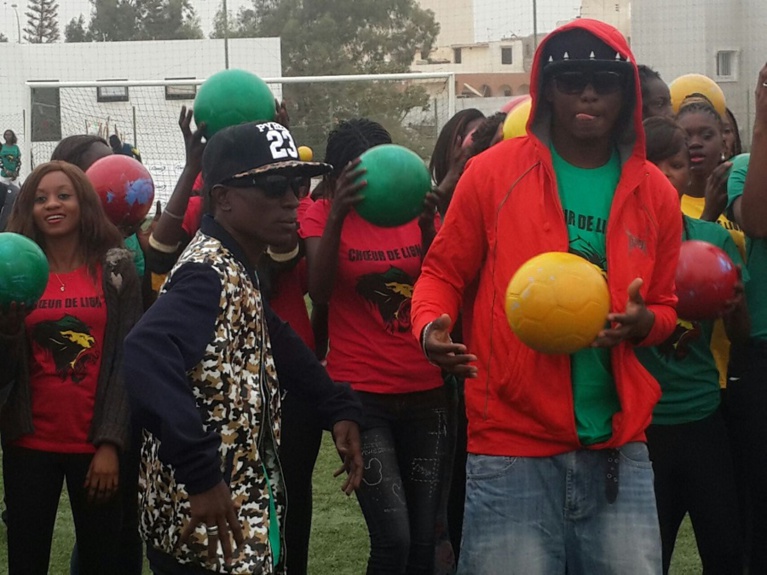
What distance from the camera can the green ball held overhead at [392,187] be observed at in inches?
188

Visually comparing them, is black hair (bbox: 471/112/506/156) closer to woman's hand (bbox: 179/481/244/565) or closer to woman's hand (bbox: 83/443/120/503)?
woman's hand (bbox: 83/443/120/503)

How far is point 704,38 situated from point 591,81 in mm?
24926

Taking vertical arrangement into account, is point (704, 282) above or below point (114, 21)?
below

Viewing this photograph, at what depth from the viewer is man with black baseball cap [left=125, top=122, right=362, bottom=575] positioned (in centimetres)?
325

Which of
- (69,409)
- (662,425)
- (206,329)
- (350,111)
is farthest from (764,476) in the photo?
(350,111)

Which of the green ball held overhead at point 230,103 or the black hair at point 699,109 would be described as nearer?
the green ball held overhead at point 230,103

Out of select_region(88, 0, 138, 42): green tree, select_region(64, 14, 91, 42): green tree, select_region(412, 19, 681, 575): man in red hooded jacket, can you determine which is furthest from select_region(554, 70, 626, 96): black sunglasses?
select_region(64, 14, 91, 42): green tree

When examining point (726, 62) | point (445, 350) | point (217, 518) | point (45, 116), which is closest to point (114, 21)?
point (726, 62)

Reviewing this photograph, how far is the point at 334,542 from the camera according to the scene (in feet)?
22.9

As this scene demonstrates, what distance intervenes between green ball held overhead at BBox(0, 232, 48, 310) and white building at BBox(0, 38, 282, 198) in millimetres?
9103

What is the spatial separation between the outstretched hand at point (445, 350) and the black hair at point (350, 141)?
76.9 inches

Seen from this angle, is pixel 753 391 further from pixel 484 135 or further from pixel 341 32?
pixel 341 32

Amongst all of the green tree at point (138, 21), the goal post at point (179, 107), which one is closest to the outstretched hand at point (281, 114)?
the goal post at point (179, 107)

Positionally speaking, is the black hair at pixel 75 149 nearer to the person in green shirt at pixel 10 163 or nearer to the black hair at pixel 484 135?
the black hair at pixel 484 135
